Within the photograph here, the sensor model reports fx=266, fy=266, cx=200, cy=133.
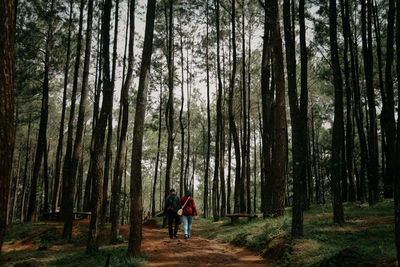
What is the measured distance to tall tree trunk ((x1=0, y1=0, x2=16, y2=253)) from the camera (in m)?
3.33

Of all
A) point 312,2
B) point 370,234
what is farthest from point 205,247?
point 312,2

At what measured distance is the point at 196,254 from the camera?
7742 mm

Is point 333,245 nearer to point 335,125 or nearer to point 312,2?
point 335,125

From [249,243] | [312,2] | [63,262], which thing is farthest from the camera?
[312,2]

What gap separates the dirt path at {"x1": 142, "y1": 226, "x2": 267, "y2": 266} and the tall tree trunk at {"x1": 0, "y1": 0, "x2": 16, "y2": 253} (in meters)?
4.40

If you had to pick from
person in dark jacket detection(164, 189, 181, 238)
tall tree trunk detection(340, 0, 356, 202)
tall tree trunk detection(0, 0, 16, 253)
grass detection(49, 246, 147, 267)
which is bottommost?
grass detection(49, 246, 147, 267)

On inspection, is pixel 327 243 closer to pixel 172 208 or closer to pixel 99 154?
pixel 172 208

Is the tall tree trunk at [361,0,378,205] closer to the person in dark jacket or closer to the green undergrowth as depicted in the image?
the green undergrowth

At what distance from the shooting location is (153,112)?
82.6 ft

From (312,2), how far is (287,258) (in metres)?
14.3

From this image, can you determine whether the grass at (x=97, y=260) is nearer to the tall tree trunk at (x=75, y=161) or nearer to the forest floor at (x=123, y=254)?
the forest floor at (x=123, y=254)

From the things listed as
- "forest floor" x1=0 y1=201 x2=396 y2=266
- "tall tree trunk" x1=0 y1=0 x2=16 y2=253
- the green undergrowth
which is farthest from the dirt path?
"tall tree trunk" x1=0 y1=0 x2=16 y2=253

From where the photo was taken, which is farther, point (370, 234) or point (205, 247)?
point (205, 247)

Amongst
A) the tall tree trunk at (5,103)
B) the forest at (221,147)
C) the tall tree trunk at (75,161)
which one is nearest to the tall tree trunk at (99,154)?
the forest at (221,147)
